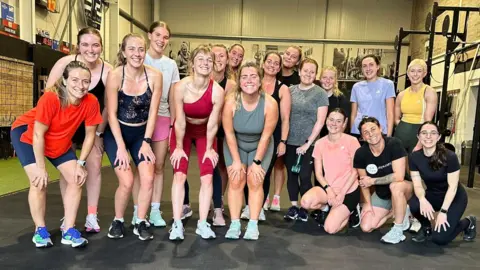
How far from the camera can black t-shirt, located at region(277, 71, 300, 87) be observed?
11.1ft

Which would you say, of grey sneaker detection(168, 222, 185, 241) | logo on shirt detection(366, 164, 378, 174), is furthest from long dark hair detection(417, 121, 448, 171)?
grey sneaker detection(168, 222, 185, 241)

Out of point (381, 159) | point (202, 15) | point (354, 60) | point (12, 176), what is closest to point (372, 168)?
point (381, 159)

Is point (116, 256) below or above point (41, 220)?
below

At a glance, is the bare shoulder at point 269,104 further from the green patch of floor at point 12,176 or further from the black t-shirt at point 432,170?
the green patch of floor at point 12,176

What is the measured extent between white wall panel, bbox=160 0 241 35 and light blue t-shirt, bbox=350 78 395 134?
33.3ft

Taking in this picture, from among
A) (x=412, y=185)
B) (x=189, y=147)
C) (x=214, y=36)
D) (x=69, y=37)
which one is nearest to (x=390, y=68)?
(x=214, y=36)

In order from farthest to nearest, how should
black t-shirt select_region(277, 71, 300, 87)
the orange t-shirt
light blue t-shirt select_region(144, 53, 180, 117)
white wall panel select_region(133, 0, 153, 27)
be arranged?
white wall panel select_region(133, 0, 153, 27) < black t-shirt select_region(277, 71, 300, 87) < light blue t-shirt select_region(144, 53, 180, 117) < the orange t-shirt

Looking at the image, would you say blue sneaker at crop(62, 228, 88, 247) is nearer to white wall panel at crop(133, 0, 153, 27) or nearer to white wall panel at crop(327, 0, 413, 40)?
white wall panel at crop(133, 0, 153, 27)

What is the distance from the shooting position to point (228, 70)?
10.2 feet

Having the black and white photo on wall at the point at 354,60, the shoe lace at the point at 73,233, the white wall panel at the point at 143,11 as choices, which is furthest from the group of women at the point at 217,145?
the black and white photo on wall at the point at 354,60

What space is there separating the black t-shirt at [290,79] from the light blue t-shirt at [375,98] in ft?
1.88

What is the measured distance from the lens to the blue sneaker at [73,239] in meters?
2.36

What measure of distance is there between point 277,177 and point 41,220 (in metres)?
1.93

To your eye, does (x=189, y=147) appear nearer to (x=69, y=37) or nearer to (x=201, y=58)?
(x=201, y=58)
